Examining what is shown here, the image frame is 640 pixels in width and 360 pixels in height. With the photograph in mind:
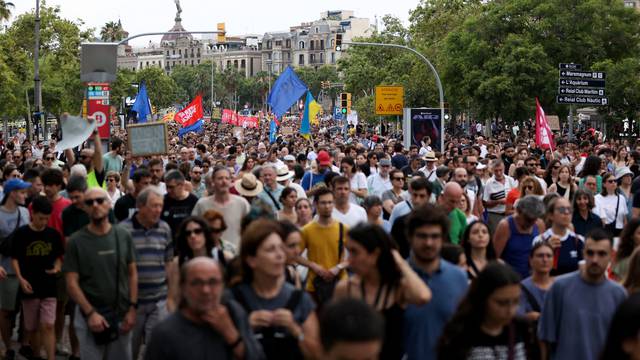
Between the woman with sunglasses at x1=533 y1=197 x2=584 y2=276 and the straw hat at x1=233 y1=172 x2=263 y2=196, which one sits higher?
the straw hat at x1=233 y1=172 x2=263 y2=196

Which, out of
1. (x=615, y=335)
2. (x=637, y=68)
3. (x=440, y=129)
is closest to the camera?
(x=615, y=335)

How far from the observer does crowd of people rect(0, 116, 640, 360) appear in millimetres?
5270

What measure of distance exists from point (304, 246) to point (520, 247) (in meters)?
1.72

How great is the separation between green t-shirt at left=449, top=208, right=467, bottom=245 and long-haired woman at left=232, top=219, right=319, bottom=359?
3900mm

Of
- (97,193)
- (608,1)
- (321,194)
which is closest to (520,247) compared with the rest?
(321,194)

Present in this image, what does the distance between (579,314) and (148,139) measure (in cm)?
993

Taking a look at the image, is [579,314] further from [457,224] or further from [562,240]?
[457,224]

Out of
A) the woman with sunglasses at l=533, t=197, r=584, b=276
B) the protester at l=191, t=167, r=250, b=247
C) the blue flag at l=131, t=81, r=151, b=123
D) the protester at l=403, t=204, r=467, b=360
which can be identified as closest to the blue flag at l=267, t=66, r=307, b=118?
the blue flag at l=131, t=81, r=151, b=123

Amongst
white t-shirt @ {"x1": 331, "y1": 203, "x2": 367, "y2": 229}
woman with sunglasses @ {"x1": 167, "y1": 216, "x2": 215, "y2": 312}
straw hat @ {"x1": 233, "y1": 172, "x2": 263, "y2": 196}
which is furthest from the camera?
straw hat @ {"x1": 233, "y1": 172, "x2": 263, "y2": 196}

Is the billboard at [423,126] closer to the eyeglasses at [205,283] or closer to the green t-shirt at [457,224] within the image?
the green t-shirt at [457,224]

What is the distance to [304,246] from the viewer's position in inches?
351

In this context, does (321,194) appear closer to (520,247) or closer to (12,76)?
(520,247)

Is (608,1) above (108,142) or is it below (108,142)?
above

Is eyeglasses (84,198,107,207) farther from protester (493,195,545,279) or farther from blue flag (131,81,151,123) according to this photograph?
blue flag (131,81,151,123)
